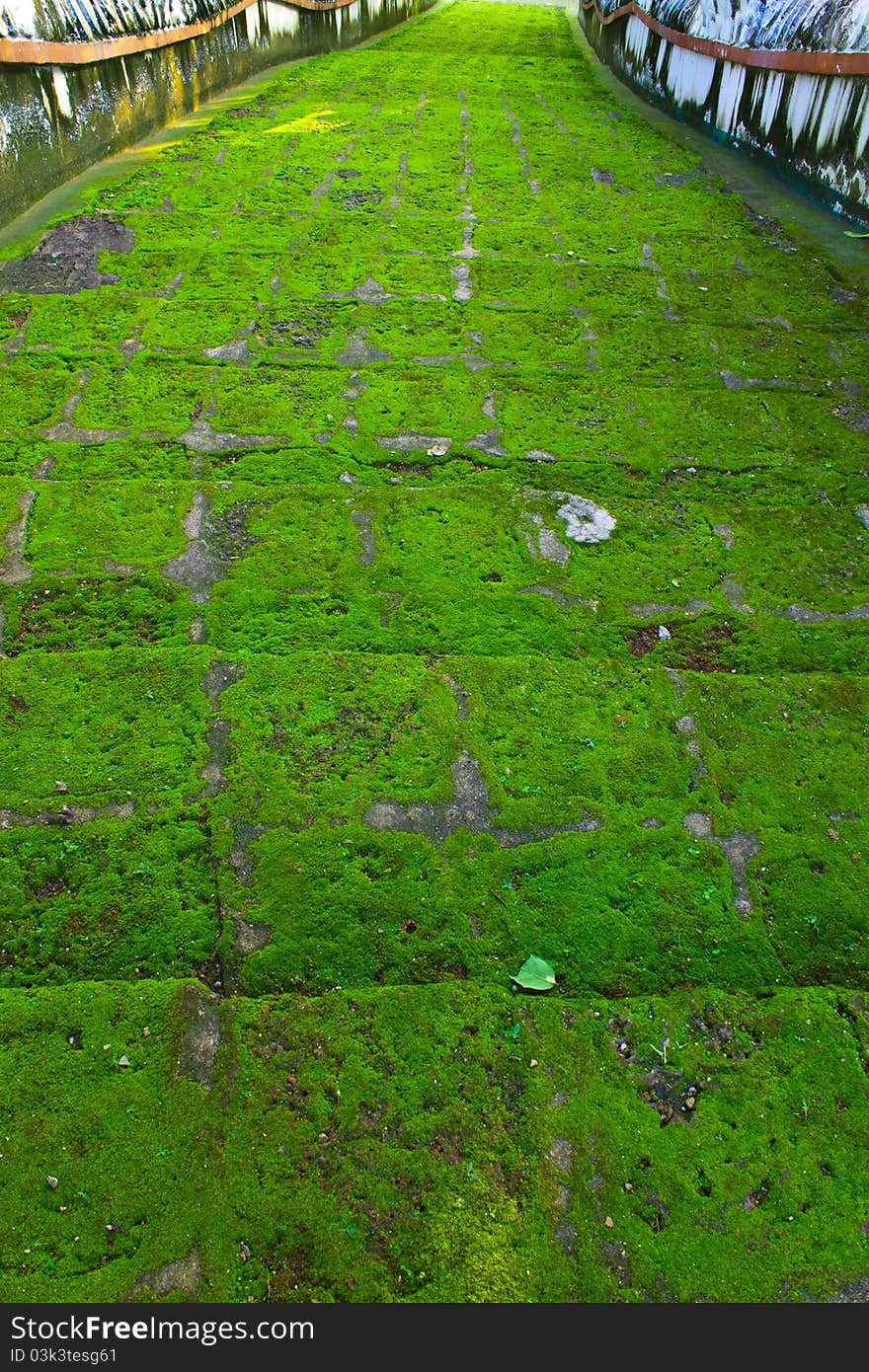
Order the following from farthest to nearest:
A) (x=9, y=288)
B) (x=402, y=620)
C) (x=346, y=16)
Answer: (x=346, y=16) < (x=9, y=288) < (x=402, y=620)

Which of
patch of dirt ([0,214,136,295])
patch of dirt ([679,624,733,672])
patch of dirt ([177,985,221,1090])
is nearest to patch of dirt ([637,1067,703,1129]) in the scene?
patch of dirt ([177,985,221,1090])

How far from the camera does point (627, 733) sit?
2.59 m

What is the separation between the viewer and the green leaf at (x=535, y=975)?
6.58ft

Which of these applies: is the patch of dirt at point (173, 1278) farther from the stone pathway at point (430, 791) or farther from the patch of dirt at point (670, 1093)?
the patch of dirt at point (670, 1093)

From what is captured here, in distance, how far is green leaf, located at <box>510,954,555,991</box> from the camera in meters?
2.01

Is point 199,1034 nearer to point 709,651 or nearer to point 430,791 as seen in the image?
point 430,791

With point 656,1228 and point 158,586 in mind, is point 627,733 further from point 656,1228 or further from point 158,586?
point 158,586

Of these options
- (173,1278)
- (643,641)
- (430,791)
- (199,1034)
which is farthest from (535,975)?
(643,641)

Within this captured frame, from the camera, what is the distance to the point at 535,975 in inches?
79.6

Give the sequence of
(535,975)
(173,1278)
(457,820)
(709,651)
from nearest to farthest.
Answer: (173,1278)
(535,975)
(457,820)
(709,651)

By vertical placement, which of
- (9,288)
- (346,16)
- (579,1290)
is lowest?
(579,1290)
